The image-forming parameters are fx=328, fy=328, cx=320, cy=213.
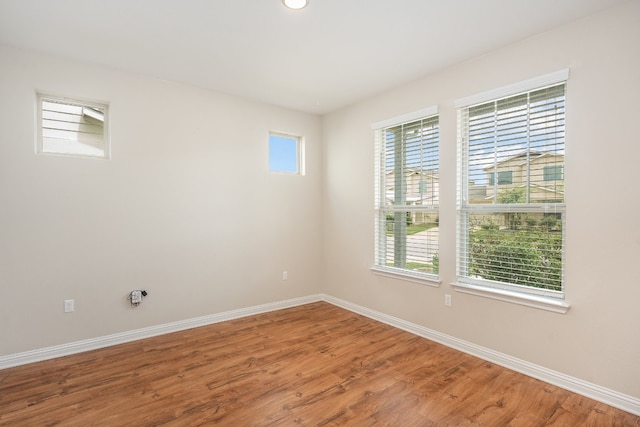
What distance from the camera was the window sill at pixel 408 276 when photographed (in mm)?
3320

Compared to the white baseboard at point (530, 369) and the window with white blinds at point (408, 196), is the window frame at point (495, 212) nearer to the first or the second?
the window with white blinds at point (408, 196)

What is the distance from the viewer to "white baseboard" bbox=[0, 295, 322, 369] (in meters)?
2.80

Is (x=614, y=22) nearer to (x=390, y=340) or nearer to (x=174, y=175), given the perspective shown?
(x=390, y=340)

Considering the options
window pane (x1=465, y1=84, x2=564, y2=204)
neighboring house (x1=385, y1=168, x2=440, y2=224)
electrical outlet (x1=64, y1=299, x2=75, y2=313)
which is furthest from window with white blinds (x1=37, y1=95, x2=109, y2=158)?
window pane (x1=465, y1=84, x2=564, y2=204)

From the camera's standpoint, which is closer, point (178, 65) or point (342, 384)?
point (342, 384)

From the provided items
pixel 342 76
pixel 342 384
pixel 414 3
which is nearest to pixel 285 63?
pixel 342 76

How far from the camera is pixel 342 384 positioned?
248cm

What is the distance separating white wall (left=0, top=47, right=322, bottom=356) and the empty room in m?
0.02

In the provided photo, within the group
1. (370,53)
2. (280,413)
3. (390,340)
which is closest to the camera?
(280,413)

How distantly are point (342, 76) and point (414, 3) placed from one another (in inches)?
49.2

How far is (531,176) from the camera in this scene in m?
2.66

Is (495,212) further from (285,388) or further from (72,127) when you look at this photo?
(72,127)

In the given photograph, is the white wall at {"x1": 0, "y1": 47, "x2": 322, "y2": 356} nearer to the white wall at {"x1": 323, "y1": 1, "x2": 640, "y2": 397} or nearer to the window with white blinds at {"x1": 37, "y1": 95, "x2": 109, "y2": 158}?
the window with white blinds at {"x1": 37, "y1": 95, "x2": 109, "y2": 158}

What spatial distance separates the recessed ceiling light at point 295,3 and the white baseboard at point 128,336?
3232mm
